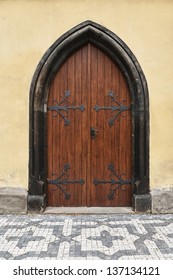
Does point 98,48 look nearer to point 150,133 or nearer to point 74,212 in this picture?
point 150,133

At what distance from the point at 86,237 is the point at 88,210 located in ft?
3.58

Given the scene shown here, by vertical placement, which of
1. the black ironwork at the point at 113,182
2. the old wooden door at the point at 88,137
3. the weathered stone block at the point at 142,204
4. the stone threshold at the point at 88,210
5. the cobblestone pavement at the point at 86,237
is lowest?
the cobblestone pavement at the point at 86,237

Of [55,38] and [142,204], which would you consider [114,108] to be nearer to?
[55,38]

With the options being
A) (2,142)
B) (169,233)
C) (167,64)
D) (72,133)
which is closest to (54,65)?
(72,133)

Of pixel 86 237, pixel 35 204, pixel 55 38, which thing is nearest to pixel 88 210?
pixel 35 204

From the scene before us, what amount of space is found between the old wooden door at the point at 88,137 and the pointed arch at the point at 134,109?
0.16 m

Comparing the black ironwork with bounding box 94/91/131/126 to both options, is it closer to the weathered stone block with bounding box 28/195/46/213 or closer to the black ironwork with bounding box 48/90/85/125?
the black ironwork with bounding box 48/90/85/125

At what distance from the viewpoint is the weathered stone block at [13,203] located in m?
4.50

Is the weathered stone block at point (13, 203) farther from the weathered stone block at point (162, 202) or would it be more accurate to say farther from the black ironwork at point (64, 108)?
the weathered stone block at point (162, 202)

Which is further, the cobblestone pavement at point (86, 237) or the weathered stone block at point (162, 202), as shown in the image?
the weathered stone block at point (162, 202)

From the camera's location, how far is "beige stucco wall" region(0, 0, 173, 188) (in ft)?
15.0

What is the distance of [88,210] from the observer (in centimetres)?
459

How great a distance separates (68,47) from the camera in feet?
15.3

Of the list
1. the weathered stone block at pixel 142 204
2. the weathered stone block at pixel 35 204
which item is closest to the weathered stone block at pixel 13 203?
the weathered stone block at pixel 35 204
